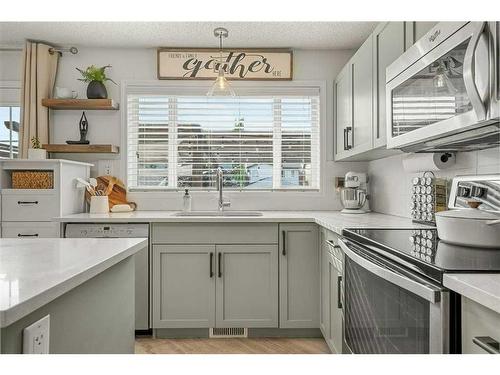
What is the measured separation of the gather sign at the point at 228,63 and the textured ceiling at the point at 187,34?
2.5 inches

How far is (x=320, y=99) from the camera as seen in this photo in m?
3.55

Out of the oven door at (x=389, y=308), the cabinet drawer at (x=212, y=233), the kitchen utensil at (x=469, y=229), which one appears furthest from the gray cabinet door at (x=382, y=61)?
the cabinet drawer at (x=212, y=233)

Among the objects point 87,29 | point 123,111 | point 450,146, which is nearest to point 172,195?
point 123,111

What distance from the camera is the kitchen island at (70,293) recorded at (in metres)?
0.79

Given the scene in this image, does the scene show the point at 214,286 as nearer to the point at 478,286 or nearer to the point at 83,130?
the point at 83,130

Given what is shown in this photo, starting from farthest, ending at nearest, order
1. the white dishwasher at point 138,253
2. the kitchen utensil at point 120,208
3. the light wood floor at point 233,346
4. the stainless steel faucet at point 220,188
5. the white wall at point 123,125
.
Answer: the white wall at point 123,125 → the stainless steel faucet at point 220,188 → the kitchen utensil at point 120,208 → the white dishwasher at point 138,253 → the light wood floor at point 233,346

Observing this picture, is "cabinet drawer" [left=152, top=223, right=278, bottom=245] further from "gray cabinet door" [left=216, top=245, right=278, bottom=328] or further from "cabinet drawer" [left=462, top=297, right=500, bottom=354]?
"cabinet drawer" [left=462, top=297, right=500, bottom=354]

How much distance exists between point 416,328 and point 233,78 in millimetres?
2757

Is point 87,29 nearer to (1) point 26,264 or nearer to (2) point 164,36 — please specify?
(2) point 164,36

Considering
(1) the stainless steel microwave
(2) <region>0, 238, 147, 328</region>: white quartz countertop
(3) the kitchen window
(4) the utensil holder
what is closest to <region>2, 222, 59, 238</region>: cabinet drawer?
(4) the utensil holder

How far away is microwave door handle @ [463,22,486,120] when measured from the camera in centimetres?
121

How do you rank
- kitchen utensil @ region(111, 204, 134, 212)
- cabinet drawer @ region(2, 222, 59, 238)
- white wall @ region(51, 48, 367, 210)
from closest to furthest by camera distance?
cabinet drawer @ region(2, 222, 59, 238), kitchen utensil @ region(111, 204, 134, 212), white wall @ region(51, 48, 367, 210)

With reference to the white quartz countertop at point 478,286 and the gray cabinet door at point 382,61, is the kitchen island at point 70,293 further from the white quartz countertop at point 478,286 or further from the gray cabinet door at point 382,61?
the gray cabinet door at point 382,61

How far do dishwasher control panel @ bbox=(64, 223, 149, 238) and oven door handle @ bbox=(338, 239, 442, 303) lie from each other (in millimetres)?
1620
